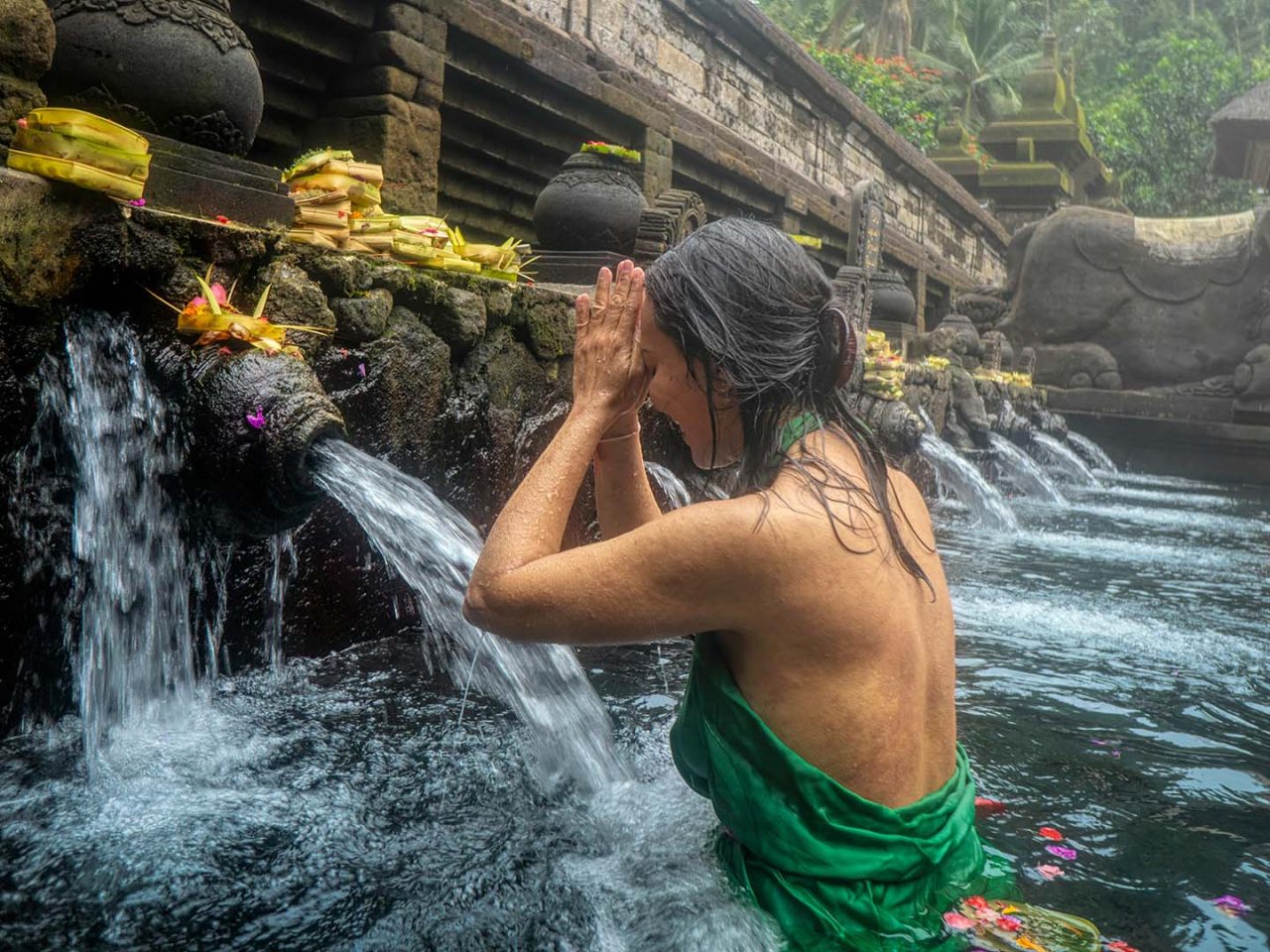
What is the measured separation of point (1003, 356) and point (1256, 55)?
1190 inches

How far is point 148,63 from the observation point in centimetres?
296

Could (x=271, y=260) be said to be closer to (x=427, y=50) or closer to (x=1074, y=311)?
(x=427, y=50)

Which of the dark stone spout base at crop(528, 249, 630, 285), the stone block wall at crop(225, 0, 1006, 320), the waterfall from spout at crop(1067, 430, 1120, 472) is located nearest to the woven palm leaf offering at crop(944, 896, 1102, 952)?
the dark stone spout base at crop(528, 249, 630, 285)

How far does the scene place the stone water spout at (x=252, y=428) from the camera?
98.4 inches

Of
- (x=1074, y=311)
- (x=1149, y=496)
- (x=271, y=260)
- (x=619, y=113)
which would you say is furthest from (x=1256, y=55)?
(x=271, y=260)

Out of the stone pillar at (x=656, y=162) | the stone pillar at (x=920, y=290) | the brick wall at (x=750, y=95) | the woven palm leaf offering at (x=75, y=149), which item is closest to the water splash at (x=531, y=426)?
the woven palm leaf offering at (x=75, y=149)

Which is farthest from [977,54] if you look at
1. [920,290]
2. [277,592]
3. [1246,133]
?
[277,592]

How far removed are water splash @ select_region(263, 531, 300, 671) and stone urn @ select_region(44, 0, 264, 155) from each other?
46.5 inches

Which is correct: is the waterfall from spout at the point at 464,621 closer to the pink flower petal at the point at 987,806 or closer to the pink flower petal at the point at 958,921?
the pink flower petal at the point at 987,806

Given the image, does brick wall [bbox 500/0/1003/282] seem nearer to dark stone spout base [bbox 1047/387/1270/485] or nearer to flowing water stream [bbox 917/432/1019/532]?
flowing water stream [bbox 917/432/1019/532]

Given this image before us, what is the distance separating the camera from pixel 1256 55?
122 feet

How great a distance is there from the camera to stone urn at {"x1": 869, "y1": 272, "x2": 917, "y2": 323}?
12094mm

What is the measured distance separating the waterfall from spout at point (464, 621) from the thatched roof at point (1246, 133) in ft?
59.0

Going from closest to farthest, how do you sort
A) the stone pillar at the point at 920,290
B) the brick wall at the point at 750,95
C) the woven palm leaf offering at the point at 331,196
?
the woven palm leaf offering at the point at 331,196 → the brick wall at the point at 750,95 → the stone pillar at the point at 920,290
